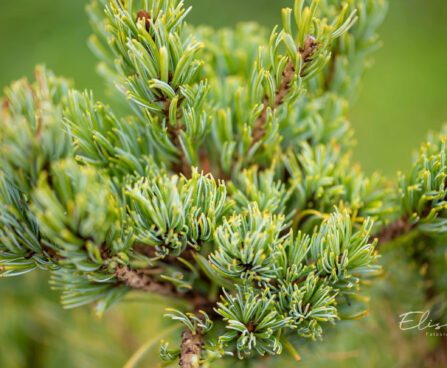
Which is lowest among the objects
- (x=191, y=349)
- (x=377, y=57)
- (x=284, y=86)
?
(x=191, y=349)

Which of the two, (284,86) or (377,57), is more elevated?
(377,57)

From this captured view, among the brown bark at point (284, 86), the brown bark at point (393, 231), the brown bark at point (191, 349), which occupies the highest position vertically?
the brown bark at point (284, 86)

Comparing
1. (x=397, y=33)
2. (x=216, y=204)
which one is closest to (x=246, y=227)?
(x=216, y=204)

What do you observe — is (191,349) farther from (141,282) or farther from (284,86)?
(284,86)

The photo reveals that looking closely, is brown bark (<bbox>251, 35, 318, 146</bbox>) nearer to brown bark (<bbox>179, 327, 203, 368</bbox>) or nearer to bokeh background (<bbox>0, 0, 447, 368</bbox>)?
brown bark (<bbox>179, 327, 203, 368</bbox>)

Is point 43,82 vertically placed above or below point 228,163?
above

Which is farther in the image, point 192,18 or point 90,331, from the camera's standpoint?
point 192,18

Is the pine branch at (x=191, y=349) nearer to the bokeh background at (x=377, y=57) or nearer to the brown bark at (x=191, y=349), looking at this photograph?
the brown bark at (x=191, y=349)

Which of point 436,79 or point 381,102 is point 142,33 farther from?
point 436,79

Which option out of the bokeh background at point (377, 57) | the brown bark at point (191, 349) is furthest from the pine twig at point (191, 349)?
the bokeh background at point (377, 57)

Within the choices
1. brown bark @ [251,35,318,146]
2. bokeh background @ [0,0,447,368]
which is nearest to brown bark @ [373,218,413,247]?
brown bark @ [251,35,318,146]

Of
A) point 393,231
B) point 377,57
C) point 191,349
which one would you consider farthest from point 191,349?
Result: point 377,57
